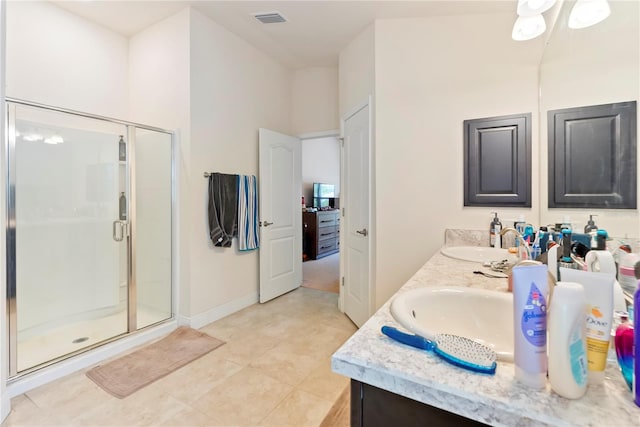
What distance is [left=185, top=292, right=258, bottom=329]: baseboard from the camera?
2709mm

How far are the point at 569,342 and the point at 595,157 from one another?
3.56ft

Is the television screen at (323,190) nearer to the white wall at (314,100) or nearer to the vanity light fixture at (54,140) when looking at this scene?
the white wall at (314,100)

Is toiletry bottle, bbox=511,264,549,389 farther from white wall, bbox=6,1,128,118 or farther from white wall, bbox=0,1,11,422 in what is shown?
white wall, bbox=6,1,128,118

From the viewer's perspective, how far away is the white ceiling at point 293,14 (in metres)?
2.30

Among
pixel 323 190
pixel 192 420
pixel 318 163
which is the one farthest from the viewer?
pixel 318 163

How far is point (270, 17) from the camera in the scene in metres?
2.69

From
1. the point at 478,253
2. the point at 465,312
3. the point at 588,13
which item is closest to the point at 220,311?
the point at 478,253

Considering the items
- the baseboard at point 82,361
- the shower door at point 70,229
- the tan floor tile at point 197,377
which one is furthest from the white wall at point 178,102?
the tan floor tile at point 197,377

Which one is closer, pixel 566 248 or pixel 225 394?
pixel 566 248

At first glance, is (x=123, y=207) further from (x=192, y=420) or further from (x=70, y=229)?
(x=192, y=420)

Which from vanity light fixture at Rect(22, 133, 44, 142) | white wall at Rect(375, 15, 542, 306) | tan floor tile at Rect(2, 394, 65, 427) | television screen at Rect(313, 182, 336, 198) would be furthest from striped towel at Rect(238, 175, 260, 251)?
television screen at Rect(313, 182, 336, 198)

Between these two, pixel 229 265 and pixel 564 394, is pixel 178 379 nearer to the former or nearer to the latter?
Answer: pixel 229 265

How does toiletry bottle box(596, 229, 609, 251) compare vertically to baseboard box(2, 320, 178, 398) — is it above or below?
above

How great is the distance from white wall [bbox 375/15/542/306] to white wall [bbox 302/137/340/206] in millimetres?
3907
